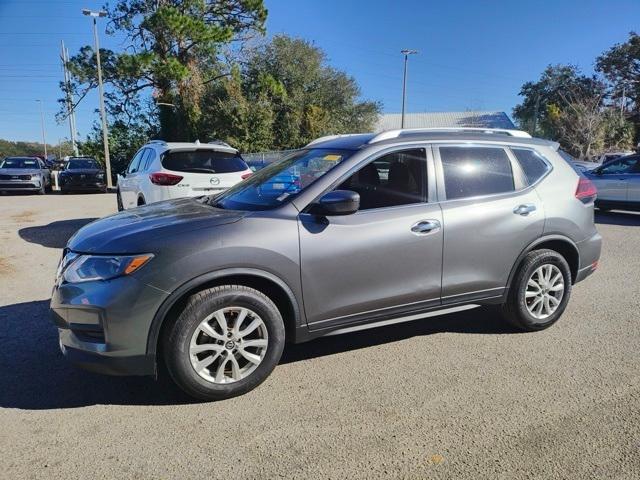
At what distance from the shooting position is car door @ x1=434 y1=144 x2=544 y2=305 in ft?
12.7

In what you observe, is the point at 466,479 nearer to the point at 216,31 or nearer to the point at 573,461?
the point at 573,461

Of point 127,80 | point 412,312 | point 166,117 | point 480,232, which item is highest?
point 127,80

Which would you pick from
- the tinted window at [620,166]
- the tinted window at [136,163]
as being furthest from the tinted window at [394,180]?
the tinted window at [620,166]

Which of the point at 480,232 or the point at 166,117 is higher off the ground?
the point at 166,117

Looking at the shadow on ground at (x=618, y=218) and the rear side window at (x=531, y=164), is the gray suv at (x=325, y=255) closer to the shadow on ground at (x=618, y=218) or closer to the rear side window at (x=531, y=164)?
the rear side window at (x=531, y=164)

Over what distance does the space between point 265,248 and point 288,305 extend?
0.45m

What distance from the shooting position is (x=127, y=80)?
31.3 meters

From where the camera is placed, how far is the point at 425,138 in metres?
3.97

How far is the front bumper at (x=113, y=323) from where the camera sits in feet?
9.70

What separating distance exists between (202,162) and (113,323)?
187 inches

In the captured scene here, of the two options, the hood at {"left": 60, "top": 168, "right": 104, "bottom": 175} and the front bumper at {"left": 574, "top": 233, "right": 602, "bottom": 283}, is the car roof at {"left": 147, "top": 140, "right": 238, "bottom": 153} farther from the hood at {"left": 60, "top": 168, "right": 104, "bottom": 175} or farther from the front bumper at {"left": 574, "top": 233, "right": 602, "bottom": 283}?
the hood at {"left": 60, "top": 168, "right": 104, "bottom": 175}

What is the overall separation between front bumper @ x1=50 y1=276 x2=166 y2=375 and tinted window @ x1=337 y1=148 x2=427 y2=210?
1692mm

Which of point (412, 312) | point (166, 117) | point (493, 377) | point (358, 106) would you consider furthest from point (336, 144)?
point (358, 106)

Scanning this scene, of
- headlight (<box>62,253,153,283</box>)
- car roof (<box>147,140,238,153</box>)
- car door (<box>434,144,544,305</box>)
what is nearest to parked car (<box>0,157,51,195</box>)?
car roof (<box>147,140,238,153</box>)
